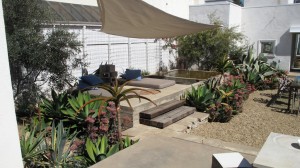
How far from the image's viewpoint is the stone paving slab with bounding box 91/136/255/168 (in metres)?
4.46

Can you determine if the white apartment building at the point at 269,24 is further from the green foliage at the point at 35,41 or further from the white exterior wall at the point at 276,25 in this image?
the green foliage at the point at 35,41

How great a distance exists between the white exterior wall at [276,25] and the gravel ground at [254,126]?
8449mm

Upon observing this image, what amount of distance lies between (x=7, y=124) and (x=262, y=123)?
7435mm

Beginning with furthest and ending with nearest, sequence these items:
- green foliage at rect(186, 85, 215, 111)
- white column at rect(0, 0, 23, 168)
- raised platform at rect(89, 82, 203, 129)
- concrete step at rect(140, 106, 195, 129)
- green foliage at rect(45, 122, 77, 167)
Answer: green foliage at rect(186, 85, 215, 111)
raised platform at rect(89, 82, 203, 129)
concrete step at rect(140, 106, 195, 129)
green foliage at rect(45, 122, 77, 167)
white column at rect(0, 0, 23, 168)

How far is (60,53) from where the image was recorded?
24.8 feet

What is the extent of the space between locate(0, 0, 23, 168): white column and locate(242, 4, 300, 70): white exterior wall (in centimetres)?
1791

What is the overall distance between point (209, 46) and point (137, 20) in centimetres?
957

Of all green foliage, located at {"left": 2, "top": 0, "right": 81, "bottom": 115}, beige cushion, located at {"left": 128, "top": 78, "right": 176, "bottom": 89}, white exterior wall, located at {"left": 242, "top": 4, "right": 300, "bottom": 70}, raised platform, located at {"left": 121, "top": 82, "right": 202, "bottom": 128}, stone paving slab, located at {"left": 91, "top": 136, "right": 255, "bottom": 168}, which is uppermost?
white exterior wall, located at {"left": 242, "top": 4, "right": 300, "bottom": 70}

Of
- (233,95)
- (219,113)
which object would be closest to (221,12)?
(233,95)

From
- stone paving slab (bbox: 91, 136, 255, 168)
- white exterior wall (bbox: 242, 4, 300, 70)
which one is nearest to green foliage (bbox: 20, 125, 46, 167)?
stone paving slab (bbox: 91, 136, 255, 168)

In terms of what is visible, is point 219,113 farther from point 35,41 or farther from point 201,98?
point 35,41

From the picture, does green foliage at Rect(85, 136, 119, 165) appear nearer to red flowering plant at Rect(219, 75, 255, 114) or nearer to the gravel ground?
the gravel ground

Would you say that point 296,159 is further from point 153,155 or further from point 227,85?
point 227,85

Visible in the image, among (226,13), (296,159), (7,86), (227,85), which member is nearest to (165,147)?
(296,159)
